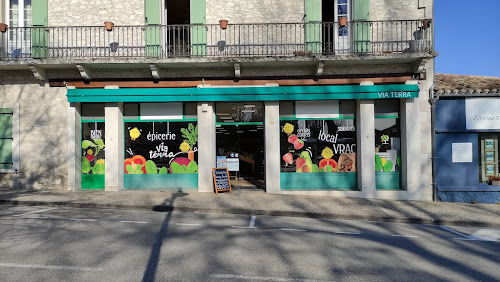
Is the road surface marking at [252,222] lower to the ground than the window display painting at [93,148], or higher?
lower

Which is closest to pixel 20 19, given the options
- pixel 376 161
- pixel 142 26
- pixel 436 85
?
pixel 142 26

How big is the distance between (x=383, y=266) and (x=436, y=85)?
26.7 feet

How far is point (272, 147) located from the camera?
10.6 m

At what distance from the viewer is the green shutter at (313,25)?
10.4 meters

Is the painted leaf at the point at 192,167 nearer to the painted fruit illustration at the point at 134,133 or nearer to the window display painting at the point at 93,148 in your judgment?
the painted fruit illustration at the point at 134,133

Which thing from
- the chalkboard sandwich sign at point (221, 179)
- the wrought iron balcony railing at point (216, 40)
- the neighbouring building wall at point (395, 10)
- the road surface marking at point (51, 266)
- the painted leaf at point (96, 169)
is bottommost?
the road surface marking at point (51, 266)

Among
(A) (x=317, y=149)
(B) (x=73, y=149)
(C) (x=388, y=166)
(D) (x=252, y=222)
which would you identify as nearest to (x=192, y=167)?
(B) (x=73, y=149)

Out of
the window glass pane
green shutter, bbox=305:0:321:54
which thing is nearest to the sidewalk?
the window glass pane

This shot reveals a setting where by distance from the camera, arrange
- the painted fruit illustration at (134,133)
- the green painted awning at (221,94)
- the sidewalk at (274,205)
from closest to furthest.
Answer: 1. the sidewalk at (274,205)
2. the green painted awning at (221,94)
3. the painted fruit illustration at (134,133)

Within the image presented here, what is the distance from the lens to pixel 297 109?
10852 mm

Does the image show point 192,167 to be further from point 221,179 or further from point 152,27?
point 152,27

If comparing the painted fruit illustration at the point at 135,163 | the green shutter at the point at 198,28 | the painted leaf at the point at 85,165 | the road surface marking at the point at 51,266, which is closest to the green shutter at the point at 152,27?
the green shutter at the point at 198,28

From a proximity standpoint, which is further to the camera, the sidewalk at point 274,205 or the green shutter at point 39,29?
the green shutter at point 39,29

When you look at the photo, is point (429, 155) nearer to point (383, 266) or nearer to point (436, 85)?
point (436, 85)
